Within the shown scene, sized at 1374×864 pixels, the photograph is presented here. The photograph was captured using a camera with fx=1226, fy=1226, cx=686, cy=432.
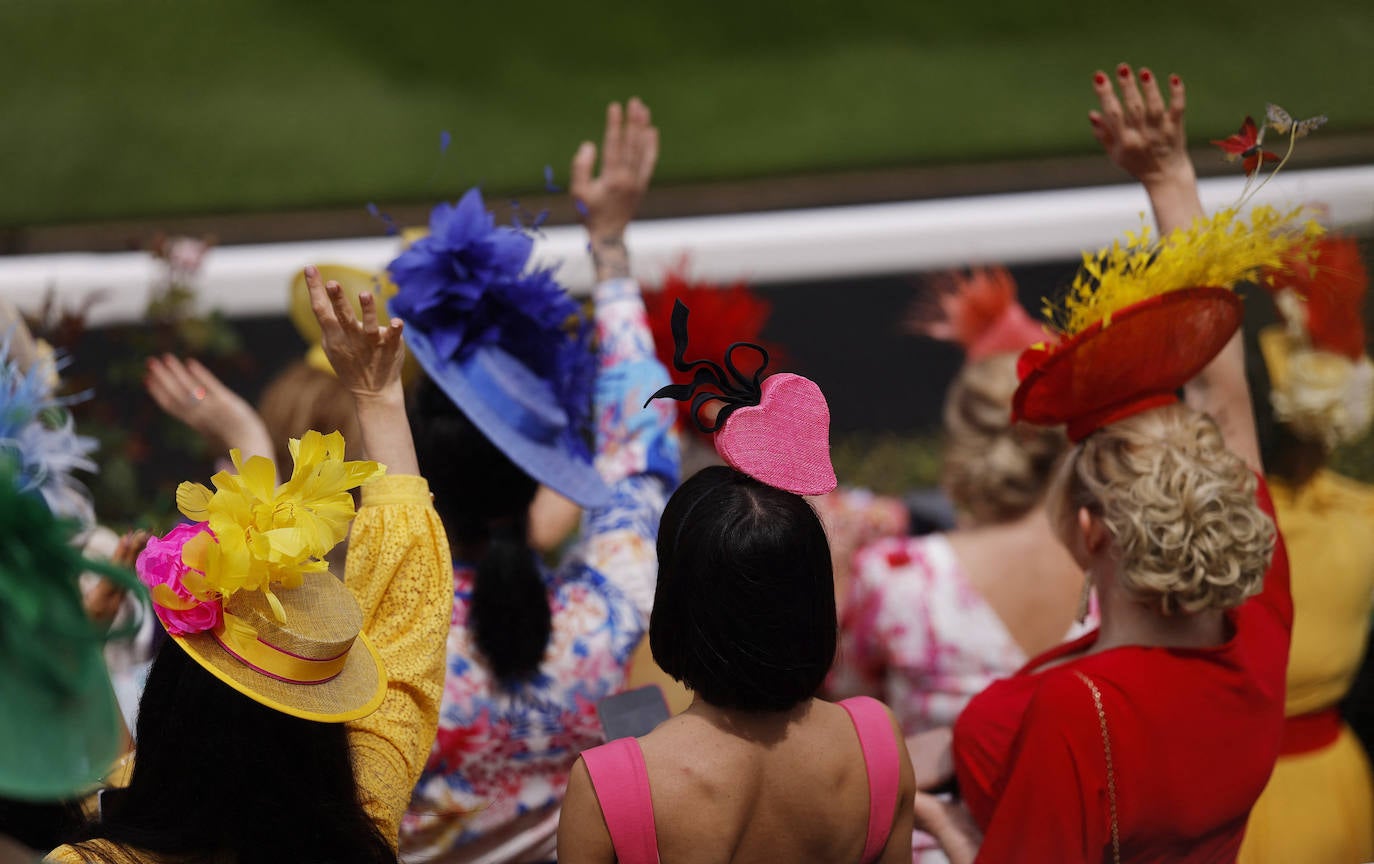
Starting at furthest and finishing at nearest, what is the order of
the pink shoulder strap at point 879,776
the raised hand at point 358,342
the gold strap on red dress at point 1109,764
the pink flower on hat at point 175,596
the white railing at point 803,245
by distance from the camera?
1. the white railing at point 803,245
2. the gold strap on red dress at point 1109,764
3. the raised hand at point 358,342
4. the pink shoulder strap at point 879,776
5. the pink flower on hat at point 175,596

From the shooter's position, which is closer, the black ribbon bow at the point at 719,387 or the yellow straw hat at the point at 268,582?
the yellow straw hat at the point at 268,582

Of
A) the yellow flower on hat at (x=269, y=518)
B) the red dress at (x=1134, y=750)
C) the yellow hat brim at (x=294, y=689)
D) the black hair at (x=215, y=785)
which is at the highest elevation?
the yellow flower on hat at (x=269, y=518)

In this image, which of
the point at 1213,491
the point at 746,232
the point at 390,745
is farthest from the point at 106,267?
the point at 1213,491

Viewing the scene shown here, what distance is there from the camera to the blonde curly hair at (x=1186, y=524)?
5.92 feet

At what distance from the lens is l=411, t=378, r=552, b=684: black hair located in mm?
1994

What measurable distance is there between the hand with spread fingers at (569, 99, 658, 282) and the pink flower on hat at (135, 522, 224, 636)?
130cm

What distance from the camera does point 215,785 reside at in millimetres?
1330

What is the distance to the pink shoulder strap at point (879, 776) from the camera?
1550 millimetres

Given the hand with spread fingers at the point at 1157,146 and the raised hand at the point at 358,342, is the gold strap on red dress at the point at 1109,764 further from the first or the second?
the raised hand at the point at 358,342

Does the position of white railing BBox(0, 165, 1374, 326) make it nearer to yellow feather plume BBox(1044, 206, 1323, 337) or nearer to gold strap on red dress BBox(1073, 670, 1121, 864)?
yellow feather plume BBox(1044, 206, 1323, 337)

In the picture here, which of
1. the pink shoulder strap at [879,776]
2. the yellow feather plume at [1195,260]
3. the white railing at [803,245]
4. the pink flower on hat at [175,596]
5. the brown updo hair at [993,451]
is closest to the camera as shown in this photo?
the pink flower on hat at [175,596]

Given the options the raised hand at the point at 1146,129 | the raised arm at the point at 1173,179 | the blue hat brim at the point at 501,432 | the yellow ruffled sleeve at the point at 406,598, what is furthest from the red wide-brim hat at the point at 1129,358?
the yellow ruffled sleeve at the point at 406,598

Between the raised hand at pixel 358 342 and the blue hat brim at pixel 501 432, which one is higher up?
the raised hand at pixel 358 342

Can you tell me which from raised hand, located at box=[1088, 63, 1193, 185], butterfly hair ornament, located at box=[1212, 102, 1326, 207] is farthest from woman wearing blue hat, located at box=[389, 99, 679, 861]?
butterfly hair ornament, located at box=[1212, 102, 1326, 207]
